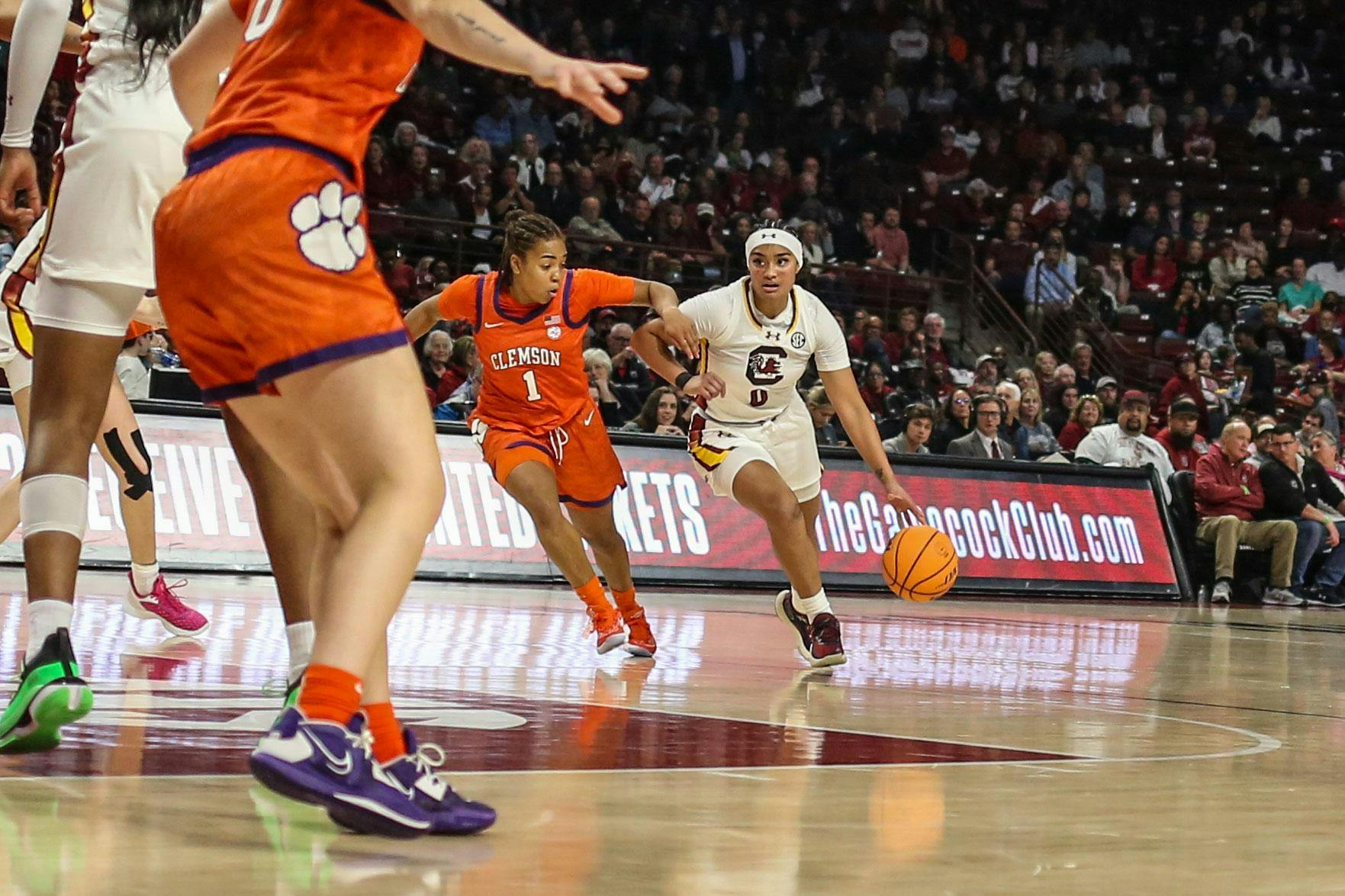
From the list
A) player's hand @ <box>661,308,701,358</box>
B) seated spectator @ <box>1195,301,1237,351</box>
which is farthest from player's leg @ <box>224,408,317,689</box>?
seated spectator @ <box>1195,301,1237,351</box>

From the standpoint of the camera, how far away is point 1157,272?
23.1 meters

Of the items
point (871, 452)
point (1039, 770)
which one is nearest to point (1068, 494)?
point (871, 452)

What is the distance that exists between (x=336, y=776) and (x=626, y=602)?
16.0 feet

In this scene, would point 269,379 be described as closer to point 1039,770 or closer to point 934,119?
point 1039,770

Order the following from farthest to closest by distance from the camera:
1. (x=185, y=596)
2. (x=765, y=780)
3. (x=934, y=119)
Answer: (x=934, y=119)
(x=185, y=596)
(x=765, y=780)

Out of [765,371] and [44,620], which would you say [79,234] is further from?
[765,371]

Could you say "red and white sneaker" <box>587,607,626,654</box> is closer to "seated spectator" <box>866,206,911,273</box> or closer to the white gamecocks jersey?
the white gamecocks jersey

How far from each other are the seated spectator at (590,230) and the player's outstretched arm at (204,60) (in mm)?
14069

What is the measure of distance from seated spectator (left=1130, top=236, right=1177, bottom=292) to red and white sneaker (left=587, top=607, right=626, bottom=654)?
56.2 feet

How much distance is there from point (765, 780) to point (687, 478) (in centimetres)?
1001

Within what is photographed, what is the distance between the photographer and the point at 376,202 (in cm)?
1778

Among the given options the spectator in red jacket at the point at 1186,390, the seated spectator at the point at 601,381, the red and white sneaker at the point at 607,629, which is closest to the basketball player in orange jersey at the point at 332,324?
the red and white sneaker at the point at 607,629

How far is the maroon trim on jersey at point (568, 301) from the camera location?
311 inches

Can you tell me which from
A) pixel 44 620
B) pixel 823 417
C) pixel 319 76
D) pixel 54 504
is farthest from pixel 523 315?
pixel 823 417
